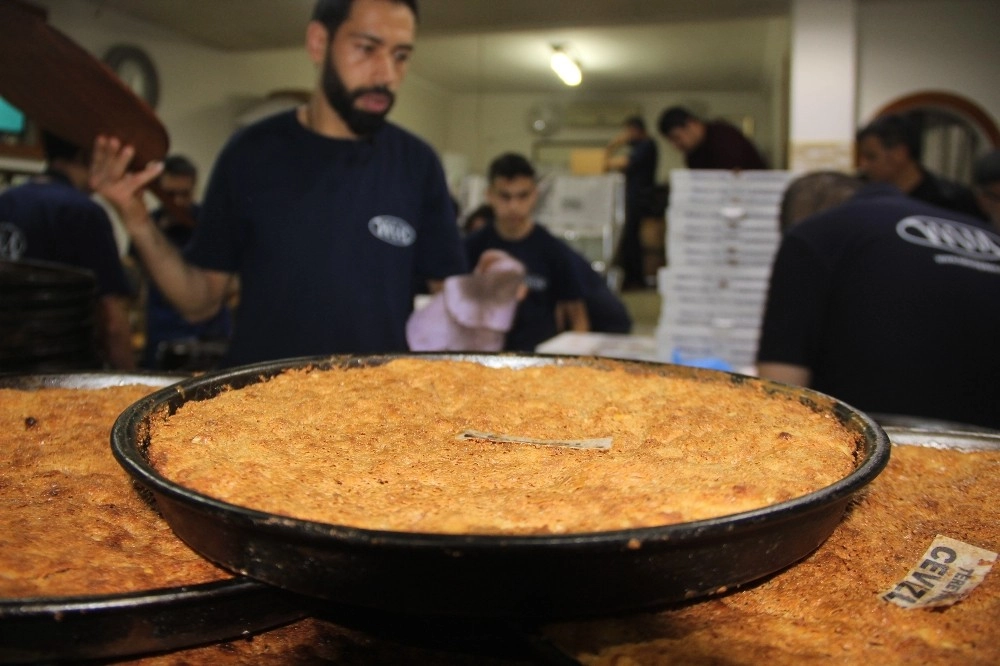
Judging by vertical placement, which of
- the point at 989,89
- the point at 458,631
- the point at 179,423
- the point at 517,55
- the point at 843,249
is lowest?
the point at 458,631

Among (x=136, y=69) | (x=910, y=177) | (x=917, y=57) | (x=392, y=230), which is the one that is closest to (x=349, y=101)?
(x=392, y=230)

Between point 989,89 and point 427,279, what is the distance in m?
5.90

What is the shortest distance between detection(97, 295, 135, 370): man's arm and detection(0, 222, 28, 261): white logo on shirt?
361mm

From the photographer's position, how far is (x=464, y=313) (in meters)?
1.94

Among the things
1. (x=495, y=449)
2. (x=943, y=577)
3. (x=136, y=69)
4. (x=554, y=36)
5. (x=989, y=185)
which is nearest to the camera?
(x=943, y=577)

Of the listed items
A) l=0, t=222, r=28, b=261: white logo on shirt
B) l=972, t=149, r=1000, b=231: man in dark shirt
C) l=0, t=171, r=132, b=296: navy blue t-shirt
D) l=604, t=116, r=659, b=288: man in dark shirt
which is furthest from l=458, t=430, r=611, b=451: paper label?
l=604, t=116, r=659, b=288: man in dark shirt

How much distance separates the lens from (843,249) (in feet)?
5.86

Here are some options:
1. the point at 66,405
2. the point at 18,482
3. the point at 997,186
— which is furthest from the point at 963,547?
the point at 997,186

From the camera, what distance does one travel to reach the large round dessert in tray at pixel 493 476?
47 cm

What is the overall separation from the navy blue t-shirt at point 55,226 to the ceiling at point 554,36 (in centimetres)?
Answer: 111

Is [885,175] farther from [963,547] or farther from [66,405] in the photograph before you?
[66,405]

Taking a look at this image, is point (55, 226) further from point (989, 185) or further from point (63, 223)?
point (989, 185)

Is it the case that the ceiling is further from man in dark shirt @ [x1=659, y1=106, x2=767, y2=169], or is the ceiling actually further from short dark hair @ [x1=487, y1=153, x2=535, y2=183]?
man in dark shirt @ [x1=659, y1=106, x2=767, y2=169]

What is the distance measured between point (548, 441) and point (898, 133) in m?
3.20
